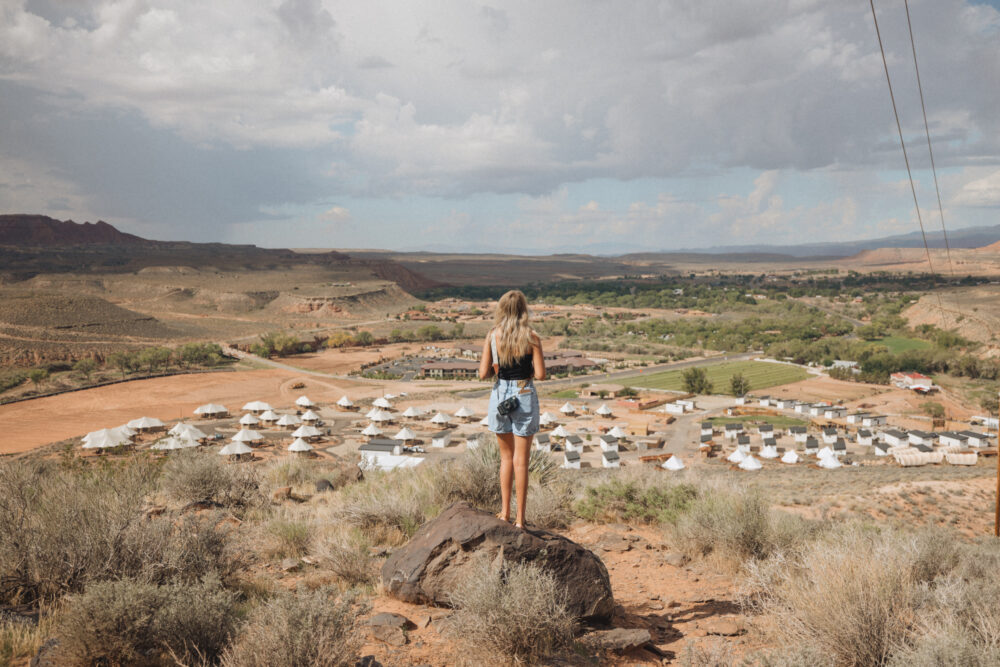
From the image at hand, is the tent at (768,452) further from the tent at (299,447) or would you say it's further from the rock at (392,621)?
the rock at (392,621)

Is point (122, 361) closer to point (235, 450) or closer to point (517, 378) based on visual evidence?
point (235, 450)

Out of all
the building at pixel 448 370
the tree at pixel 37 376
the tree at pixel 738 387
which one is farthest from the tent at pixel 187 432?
the tree at pixel 738 387

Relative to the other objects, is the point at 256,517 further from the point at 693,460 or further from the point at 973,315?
the point at 973,315

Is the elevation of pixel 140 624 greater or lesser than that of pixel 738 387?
greater

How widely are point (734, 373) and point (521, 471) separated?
2518 inches

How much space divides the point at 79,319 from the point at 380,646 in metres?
79.6

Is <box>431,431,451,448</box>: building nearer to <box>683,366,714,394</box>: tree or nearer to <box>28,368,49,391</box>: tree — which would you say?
<box>683,366,714,394</box>: tree

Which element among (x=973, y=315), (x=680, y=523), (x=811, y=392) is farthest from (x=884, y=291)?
(x=680, y=523)

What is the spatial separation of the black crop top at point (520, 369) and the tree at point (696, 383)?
53654 mm

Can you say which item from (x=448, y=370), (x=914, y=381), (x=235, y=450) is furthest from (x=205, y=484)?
(x=914, y=381)

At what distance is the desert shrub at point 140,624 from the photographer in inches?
132

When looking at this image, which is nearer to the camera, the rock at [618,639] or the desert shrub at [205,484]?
the rock at [618,639]

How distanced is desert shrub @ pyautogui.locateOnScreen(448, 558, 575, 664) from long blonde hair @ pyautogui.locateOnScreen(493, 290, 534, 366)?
1756 millimetres

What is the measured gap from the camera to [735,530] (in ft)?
21.1
